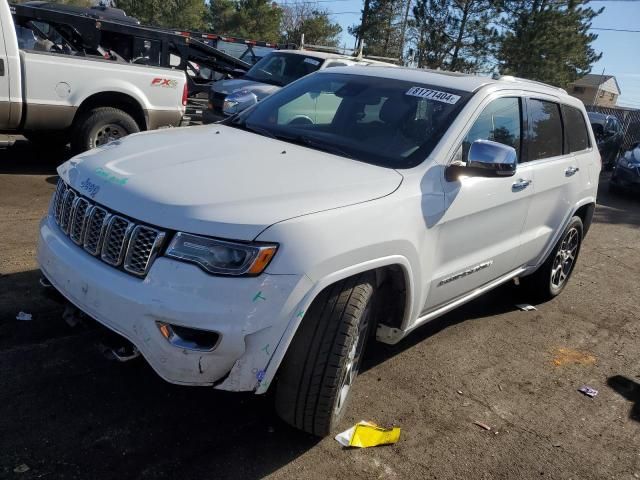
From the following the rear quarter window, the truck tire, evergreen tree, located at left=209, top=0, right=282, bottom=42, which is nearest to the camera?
the rear quarter window

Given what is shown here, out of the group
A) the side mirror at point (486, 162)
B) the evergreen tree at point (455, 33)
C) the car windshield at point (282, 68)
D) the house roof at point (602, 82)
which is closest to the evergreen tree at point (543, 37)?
the evergreen tree at point (455, 33)

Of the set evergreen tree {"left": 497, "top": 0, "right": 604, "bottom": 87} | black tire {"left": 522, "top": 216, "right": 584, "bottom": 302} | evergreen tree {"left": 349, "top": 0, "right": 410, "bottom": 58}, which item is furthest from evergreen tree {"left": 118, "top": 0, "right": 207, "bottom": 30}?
black tire {"left": 522, "top": 216, "right": 584, "bottom": 302}

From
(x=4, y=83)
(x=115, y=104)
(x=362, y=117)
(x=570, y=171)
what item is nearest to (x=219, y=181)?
(x=362, y=117)

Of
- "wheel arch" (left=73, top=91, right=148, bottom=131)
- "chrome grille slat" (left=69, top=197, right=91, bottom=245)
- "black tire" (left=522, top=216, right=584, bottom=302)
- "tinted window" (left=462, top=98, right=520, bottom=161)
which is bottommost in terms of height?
"black tire" (left=522, top=216, right=584, bottom=302)

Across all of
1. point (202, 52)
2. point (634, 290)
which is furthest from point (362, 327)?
point (202, 52)

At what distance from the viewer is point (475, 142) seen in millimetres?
3342

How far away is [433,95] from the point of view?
374cm

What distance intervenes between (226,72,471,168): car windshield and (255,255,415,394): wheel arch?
23.3 inches

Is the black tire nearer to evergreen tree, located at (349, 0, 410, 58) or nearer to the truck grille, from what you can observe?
the truck grille

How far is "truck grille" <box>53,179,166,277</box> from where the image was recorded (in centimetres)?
257

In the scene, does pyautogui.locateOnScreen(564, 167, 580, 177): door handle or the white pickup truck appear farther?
the white pickup truck

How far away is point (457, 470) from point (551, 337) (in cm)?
213

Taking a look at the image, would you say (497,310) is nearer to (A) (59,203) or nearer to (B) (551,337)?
(B) (551,337)

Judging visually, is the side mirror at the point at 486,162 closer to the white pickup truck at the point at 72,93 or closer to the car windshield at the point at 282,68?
the white pickup truck at the point at 72,93
